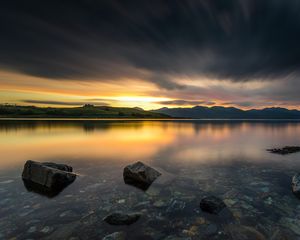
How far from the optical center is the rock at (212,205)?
8992mm

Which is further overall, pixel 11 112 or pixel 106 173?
pixel 11 112

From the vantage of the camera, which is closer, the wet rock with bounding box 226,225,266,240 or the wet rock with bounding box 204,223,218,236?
the wet rock with bounding box 226,225,266,240

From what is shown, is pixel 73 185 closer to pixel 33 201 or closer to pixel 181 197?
pixel 33 201

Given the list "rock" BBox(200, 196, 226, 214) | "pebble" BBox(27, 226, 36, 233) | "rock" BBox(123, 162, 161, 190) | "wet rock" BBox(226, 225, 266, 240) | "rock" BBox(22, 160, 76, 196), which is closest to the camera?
"wet rock" BBox(226, 225, 266, 240)

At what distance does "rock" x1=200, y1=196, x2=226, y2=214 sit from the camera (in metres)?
8.99

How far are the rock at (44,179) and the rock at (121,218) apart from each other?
16.8ft

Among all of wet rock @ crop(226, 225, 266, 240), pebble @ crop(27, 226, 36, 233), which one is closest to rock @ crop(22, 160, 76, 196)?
pebble @ crop(27, 226, 36, 233)

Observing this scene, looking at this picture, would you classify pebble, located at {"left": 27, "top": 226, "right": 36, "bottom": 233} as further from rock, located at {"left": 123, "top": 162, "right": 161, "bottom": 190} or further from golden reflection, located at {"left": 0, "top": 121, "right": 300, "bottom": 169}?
golden reflection, located at {"left": 0, "top": 121, "right": 300, "bottom": 169}

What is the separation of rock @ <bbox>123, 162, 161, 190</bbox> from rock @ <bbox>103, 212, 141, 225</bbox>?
4190mm

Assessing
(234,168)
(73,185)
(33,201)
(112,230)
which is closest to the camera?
(112,230)

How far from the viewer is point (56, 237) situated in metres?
6.99

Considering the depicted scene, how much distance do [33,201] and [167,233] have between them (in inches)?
315

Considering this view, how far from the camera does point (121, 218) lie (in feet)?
26.6

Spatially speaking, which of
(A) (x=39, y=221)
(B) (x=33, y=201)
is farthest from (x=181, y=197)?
(B) (x=33, y=201)
